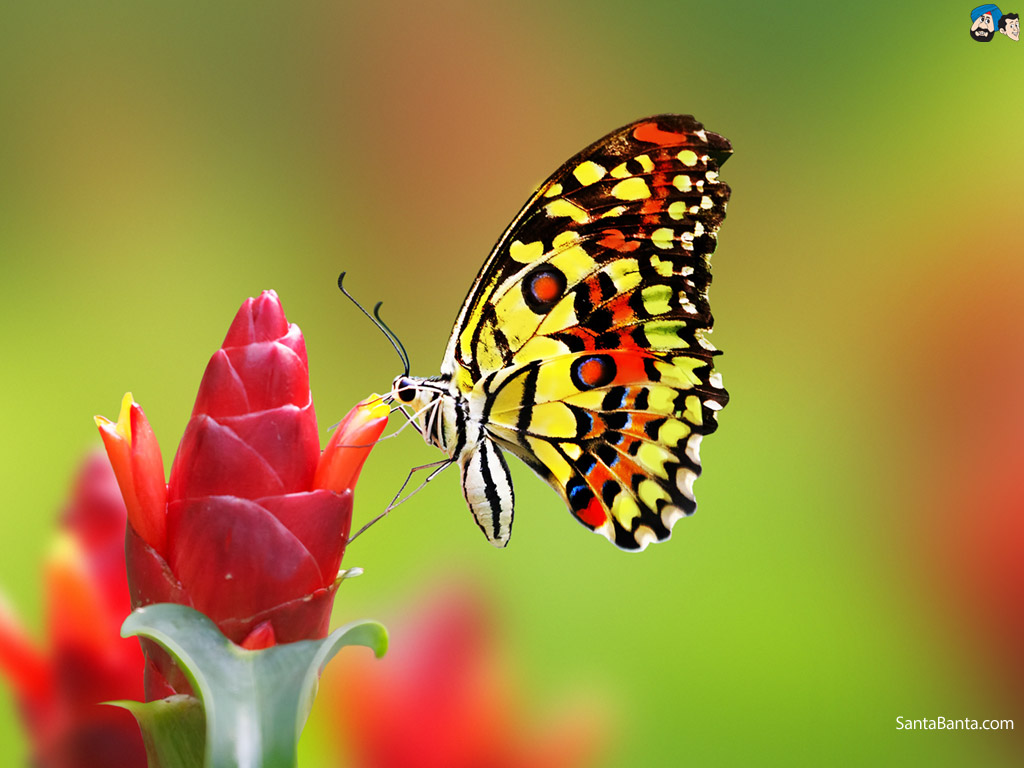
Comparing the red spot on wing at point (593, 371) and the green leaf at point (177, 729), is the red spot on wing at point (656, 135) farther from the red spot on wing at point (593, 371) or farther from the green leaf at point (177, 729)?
the green leaf at point (177, 729)

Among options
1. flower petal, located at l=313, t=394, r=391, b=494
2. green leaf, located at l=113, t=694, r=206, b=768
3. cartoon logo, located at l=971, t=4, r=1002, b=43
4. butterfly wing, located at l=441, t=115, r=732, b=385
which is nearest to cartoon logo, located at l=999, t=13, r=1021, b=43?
cartoon logo, located at l=971, t=4, r=1002, b=43

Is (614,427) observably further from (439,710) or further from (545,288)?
(439,710)

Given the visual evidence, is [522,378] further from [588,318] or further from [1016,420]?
[1016,420]

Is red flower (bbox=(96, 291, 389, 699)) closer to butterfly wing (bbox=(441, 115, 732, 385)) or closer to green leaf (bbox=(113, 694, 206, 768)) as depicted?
green leaf (bbox=(113, 694, 206, 768))

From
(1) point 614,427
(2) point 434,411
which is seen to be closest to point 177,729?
(2) point 434,411

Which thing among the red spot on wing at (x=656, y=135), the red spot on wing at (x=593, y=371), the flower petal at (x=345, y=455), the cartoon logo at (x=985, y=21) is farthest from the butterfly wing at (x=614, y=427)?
the cartoon logo at (x=985, y=21)

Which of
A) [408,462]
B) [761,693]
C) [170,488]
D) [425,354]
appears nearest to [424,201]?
[425,354]
